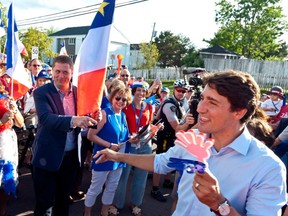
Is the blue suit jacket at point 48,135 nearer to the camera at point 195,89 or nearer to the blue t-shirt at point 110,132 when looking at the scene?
the blue t-shirt at point 110,132

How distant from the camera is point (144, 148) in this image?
159 inches

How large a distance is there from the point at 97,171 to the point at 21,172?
2.37 metres

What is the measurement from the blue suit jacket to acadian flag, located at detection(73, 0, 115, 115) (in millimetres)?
261

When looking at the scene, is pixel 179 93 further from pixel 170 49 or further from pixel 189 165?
pixel 170 49

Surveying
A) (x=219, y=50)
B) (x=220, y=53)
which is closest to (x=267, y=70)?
(x=220, y=53)

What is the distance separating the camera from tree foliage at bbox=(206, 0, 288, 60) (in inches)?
1252

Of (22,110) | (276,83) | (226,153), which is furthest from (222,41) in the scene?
(226,153)

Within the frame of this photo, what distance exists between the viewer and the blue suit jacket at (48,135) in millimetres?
2834

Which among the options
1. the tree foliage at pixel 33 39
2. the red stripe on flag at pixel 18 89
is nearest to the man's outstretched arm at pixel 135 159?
the red stripe on flag at pixel 18 89

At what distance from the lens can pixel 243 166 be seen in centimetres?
149

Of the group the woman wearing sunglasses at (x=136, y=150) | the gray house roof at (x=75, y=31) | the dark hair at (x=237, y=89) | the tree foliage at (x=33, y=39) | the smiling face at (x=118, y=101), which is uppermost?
the gray house roof at (x=75, y=31)

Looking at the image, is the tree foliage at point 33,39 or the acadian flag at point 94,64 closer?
the acadian flag at point 94,64

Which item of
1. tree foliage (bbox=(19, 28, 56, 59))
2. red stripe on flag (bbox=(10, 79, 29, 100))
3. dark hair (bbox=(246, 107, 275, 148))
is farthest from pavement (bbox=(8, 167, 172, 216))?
tree foliage (bbox=(19, 28, 56, 59))

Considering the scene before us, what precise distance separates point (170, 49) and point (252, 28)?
61.3 feet
